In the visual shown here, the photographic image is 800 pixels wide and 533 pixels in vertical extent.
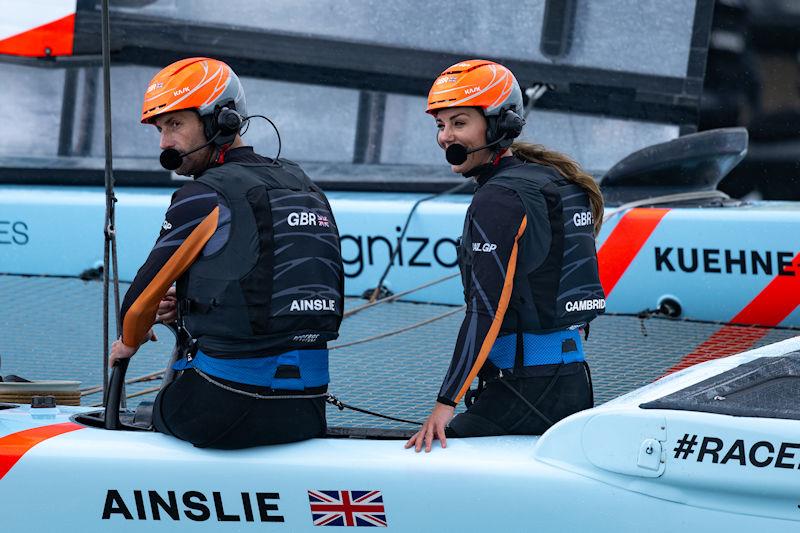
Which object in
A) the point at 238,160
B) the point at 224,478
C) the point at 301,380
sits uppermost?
the point at 238,160

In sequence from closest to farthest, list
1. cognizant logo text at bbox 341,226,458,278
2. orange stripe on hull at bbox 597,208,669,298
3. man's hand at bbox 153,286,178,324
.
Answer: man's hand at bbox 153,286,178,324
orange stripe on hull at bbox 597,208,669,298
cognizant logo text at bbox 341,226,458,278

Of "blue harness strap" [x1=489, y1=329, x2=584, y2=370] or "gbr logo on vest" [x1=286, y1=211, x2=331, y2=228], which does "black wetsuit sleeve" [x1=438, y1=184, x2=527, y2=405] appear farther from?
"gbr logo on vest" [x1=286, y1=211, x2=331, y2=228]

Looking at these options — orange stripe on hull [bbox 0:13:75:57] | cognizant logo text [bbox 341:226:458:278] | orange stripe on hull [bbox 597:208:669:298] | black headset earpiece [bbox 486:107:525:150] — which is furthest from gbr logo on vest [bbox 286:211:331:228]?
orange stripe on hull [bbox 0:13:75:57]

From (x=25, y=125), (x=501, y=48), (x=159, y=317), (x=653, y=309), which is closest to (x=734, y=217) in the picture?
(x=653, y=309)

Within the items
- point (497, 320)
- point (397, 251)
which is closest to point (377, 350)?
point (397, 251)

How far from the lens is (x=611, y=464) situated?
2367 millimetres

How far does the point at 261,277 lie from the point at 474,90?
1.82 feet

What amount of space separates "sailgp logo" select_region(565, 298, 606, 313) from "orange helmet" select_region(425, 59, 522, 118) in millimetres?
399

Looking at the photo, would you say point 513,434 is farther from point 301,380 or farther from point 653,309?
point 653,309

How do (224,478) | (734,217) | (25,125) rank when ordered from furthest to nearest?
(25,125)
(734,217)
(224,478)

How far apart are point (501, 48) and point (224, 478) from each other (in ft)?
9.62

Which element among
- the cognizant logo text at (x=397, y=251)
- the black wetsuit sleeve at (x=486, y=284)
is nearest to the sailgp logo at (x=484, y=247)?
the black wetsuit sleeve at (x=486, y=284)

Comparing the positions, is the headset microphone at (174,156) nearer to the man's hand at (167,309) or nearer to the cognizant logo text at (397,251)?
the man's hand at (167,309)

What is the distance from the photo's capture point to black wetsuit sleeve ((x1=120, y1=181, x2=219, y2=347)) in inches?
97.3
